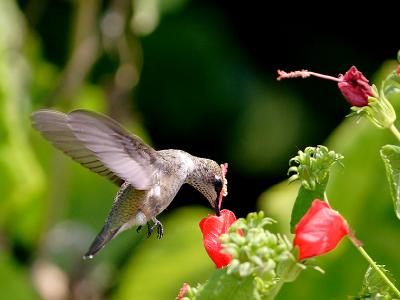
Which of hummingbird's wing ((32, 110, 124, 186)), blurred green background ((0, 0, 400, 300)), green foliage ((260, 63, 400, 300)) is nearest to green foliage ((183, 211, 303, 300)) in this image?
hummingbird's wing ((32, 110, 124, 186))

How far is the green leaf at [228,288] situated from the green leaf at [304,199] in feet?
0.51

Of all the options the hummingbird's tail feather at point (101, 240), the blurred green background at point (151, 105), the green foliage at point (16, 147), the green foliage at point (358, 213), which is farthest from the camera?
the blurred green background at point (151, 105)

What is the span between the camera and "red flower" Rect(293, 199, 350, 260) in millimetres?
1203

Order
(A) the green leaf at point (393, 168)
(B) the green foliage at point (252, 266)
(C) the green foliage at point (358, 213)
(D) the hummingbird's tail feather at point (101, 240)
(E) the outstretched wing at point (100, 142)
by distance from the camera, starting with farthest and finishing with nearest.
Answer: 1. (C) the green foliage at point (358, 213)
2. (D) the hummingbird's tail feather at point (101, 240)
3. (E) the outstretched wing at point (100, 142)
4. (A) the green leaf at point (393, 168)
5. (B) the green foliage at point (252, 266)

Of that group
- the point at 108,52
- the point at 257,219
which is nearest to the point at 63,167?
the point at 108,52

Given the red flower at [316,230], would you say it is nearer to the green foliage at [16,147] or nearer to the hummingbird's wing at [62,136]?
the hummingbird's wing at [62,136]

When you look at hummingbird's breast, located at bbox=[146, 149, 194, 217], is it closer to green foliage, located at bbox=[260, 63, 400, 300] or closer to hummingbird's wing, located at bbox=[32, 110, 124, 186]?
hummingbird's wing, located at bbox=[32, 110, 124, 186]

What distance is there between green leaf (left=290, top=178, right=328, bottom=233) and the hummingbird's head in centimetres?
24

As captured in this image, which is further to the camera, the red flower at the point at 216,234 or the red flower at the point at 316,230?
the red flower at the point at 216,234

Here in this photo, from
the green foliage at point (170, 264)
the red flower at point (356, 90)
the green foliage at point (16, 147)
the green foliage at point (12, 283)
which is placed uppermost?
the red flower at point (356, 90)

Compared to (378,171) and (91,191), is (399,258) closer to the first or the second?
(378,171)

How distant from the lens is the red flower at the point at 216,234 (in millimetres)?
1321

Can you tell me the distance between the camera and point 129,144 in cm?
161

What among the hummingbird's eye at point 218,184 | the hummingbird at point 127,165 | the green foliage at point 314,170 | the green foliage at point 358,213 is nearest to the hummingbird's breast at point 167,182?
the hummingbird at point 127,165
